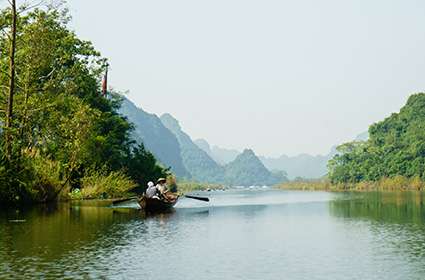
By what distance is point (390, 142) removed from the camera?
119 metres

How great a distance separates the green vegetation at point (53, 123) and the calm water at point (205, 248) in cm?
657

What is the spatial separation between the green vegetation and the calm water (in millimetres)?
6573

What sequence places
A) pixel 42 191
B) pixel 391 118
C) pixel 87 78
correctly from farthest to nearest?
pixel 391 118 < pixel 87 78 < pixel 42 191

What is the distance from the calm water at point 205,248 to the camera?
49.8 feet

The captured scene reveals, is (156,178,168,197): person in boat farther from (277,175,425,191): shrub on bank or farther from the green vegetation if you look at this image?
(277,175,425,191): shrub on bank

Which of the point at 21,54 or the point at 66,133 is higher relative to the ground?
the point at 21,54

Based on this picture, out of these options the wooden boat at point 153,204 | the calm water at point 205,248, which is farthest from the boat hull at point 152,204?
the calm water at point 205,248

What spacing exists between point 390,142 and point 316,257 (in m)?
106

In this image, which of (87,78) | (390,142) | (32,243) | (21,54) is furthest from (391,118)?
(32,243)

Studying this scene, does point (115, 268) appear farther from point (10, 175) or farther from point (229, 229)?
point (10, 175)

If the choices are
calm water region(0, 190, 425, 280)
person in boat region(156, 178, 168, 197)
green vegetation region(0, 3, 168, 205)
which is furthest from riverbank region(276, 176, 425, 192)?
calm water region(0, 190, 425, 280)

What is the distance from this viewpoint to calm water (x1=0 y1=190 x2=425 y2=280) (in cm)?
1518

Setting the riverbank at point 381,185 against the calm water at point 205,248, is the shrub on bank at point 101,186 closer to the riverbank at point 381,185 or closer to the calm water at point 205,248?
the calm water at point 205,248

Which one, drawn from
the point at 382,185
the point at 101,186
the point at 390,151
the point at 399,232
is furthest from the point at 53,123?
the point at 390,151
